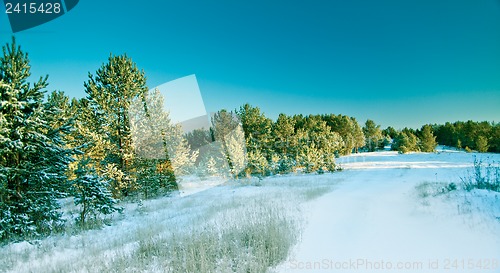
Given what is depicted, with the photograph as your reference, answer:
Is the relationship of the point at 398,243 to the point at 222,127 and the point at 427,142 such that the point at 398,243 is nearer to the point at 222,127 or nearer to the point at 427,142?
the point at 222,127

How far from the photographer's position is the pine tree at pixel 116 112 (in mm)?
13414

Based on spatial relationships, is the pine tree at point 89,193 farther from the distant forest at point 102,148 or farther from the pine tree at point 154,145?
the pine tree at point 154,145

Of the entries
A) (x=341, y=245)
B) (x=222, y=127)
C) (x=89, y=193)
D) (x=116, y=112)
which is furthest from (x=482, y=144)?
(x=89, y=193)

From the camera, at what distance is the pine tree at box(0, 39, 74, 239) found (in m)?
6.53

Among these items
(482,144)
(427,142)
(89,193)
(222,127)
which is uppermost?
(222,127)

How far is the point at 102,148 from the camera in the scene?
12.9 m

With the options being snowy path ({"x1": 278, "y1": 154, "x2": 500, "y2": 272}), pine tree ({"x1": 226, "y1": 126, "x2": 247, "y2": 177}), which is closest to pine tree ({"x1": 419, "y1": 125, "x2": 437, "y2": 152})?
pine tree ({"x1": 226, "y1": 126, "x2": 247, "y2": 177})

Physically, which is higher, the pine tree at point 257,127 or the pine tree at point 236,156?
the pine tree at point 257,127

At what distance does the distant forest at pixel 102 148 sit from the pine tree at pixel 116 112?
0.05 meters

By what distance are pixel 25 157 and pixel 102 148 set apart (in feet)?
Answer: 19.0

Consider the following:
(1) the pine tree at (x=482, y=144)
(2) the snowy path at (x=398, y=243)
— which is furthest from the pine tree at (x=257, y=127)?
(1) the pine tree at (x=482, y=144)

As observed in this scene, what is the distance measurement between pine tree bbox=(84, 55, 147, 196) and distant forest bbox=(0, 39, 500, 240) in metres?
0.05

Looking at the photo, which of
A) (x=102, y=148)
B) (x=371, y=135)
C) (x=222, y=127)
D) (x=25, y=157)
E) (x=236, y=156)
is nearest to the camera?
(x=25, y=157)

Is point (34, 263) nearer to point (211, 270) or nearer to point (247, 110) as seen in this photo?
point (211, 270)
